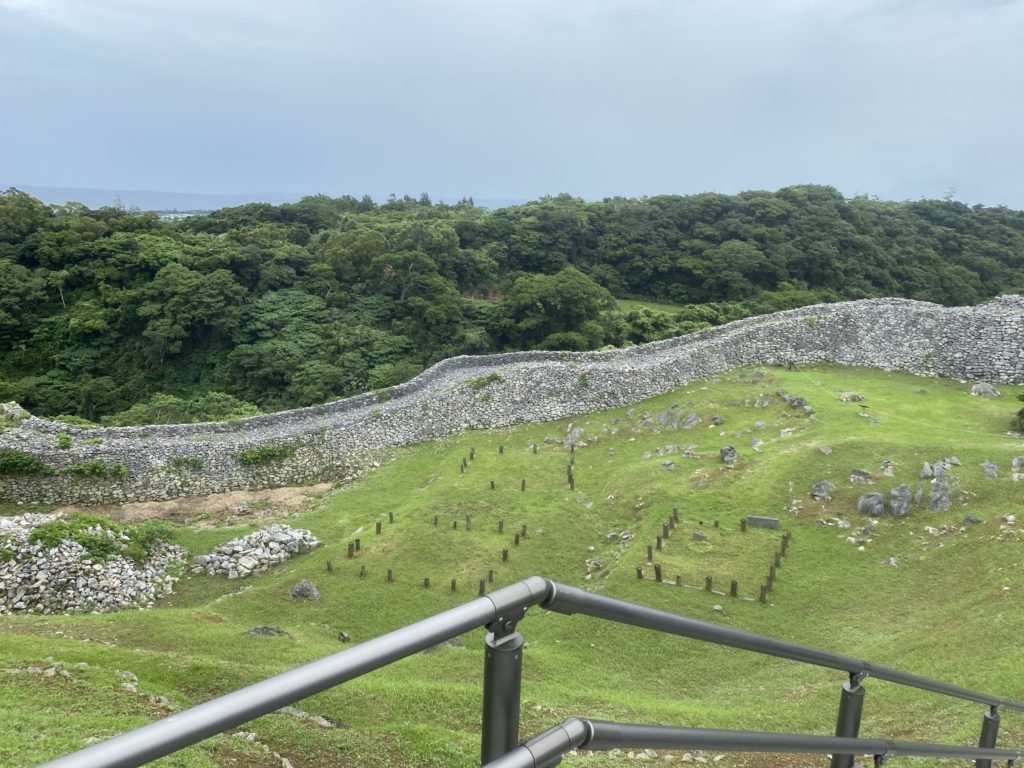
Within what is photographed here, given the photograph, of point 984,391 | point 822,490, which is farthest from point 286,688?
point 984,391

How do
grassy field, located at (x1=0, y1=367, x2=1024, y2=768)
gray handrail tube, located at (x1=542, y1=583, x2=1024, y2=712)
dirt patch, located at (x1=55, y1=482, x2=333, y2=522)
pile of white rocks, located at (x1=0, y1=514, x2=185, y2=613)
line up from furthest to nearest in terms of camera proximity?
dirt patch, located at (x1=55, y1=482, x2=333, y2=522) < pile of white rocks, located at (x1=0, y1=514, x2=185, y2=613) < grassy field, located at (x1=0, y1=367, x2=1024, y2=768) < gray handrail tube, located at (x1=542, y1=583, x2=1024, y2=712)

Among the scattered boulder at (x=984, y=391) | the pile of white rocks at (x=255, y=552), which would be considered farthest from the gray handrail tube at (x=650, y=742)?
the scattered boulder at (x=984, y=391)

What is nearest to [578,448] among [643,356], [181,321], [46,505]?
[643,356]

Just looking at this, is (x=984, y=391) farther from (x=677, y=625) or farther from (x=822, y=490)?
(x=677, y=625)

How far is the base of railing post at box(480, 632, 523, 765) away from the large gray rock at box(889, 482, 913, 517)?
17.9 m

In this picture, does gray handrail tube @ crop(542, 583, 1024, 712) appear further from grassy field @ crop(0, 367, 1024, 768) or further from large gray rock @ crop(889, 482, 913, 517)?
large gray rock @ crop(889, 482, 913, 517)

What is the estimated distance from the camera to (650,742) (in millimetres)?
2127

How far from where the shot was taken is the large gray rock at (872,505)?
16.4 meters

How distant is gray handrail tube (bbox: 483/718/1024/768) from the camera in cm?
173

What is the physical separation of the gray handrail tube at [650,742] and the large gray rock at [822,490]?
15575mm

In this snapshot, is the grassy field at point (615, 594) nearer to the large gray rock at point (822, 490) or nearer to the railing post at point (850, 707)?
the large gray rock at point (822, 490)

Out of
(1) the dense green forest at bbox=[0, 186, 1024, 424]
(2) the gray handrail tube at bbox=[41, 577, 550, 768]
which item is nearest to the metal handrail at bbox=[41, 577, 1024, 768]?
(2) the gray handrail tube at bbox=[41, 577, 550, 768]

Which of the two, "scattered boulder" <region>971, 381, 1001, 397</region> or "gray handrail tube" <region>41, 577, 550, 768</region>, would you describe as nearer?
"gray handrail tube" <region>41, 577, 550, 768</region>

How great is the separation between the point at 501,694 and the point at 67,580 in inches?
712
